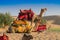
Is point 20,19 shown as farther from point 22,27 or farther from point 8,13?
point 8,13

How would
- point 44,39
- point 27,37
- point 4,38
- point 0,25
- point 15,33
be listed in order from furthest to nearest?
point 0,25 < point 15,33 < point 44,39 < point 4,38 < point 27,37

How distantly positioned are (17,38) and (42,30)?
1918mm

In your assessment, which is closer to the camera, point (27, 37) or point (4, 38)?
point (27, 37)

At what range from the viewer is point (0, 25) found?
23.5 metres

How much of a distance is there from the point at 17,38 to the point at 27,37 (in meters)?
3.04

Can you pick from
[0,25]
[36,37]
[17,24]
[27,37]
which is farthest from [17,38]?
[0,25]

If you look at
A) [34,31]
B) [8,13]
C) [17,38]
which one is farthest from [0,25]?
[17,38]

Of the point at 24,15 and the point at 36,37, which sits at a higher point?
the point at 24,15

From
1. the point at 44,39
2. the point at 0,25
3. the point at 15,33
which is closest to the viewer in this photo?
the point at 44,39

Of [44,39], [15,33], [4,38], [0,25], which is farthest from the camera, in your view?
[0,25]

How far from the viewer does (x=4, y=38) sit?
30.0ft

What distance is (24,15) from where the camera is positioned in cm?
1144

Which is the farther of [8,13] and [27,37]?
[8,13]

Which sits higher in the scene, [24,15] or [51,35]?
[24,15]
